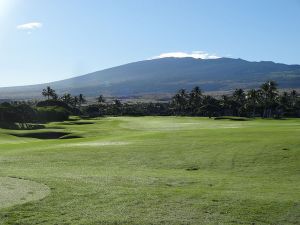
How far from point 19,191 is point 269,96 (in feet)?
526

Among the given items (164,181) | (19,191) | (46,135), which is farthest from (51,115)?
(19,191)

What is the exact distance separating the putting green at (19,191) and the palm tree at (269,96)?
492ft

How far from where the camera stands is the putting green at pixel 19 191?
1871 centimetres

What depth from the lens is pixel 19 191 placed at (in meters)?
20.6

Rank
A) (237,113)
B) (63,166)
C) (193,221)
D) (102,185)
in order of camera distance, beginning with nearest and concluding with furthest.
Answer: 1. (193,221)
2. (102,185)
3. (63,166)
4. (237,113)

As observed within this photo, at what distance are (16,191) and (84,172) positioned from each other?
25.2ft

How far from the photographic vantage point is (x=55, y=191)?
20.6 meters

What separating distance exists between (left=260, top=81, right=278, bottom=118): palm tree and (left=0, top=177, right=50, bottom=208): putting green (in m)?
150

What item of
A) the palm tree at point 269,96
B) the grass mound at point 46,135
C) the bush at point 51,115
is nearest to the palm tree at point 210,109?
the palm tree at point 269,96

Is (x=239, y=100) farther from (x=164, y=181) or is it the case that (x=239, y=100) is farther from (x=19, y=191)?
(x=19, y=191)

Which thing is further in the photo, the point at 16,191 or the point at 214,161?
the point at 214,161

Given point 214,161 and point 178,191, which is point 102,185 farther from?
point 214,161

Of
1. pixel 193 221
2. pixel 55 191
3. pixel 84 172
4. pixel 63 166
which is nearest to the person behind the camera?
pixel 193 221

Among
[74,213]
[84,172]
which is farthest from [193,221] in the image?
[84,172]
